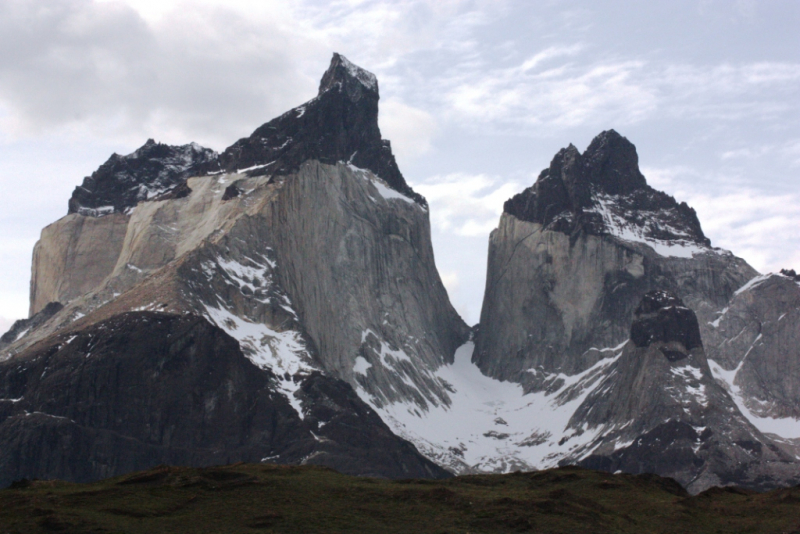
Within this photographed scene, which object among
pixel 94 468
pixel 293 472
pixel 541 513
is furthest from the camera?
pixel 94 468

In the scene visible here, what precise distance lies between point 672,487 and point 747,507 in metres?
12.8

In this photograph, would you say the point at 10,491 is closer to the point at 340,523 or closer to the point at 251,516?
the point at 251,516

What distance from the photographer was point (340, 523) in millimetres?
95750

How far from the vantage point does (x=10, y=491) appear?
102 m

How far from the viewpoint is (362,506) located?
102250mm

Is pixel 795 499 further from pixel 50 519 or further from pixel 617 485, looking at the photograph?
pixel 50 519

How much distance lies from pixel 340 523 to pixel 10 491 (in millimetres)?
28526

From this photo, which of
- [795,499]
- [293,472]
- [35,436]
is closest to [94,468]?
[35,436]

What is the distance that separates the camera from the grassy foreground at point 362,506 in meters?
93.6

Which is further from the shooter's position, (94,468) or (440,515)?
(94,468)

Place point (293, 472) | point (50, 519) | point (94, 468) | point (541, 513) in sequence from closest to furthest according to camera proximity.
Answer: point (50, 519) → point (541, 513) → point (293, 472) → point (94, 468)

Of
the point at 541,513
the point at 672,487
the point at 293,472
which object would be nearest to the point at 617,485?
the point at 672,487

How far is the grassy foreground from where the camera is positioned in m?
93.6

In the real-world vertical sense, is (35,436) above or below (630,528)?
above
